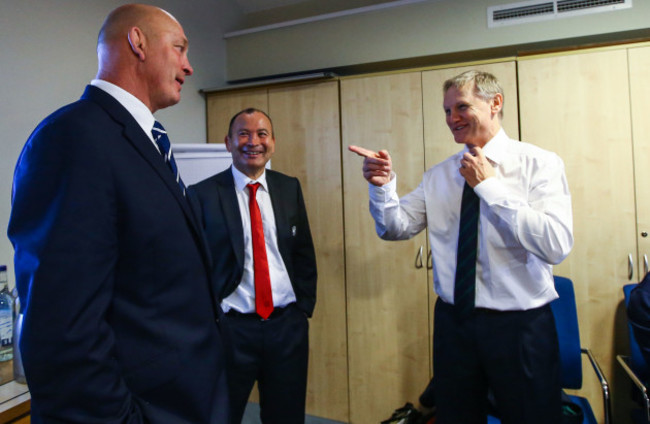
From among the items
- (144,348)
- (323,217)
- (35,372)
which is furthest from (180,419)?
(323,217)

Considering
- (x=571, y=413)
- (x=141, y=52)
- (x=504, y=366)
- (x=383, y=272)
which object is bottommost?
(x=571, y=413)

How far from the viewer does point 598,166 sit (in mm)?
2391

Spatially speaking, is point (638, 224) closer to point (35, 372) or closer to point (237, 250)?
point (237, 250)

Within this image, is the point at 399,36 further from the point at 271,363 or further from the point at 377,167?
the point at 271,363

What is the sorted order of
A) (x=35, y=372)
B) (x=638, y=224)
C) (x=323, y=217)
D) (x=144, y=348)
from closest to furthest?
(x=35, y=372)
(x=144, y=348)
(x=638, y=224)
(x=323, y=217)

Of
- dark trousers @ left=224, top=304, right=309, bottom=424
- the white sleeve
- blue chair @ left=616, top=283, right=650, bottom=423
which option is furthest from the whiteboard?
blue chair @ left=616, top=283, right=650, bottom=423

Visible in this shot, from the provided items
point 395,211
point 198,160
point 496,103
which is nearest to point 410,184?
point 395,211

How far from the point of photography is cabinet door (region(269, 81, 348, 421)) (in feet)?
9.32

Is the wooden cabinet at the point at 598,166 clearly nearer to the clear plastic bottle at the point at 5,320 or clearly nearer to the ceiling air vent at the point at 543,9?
the ceiling air vent at the point at 543,9

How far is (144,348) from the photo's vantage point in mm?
926

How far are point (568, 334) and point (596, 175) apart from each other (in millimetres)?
868

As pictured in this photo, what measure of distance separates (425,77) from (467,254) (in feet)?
4.78

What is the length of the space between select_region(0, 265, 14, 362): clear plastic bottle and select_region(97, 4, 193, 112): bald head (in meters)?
1.09

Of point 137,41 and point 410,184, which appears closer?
point 137,41
